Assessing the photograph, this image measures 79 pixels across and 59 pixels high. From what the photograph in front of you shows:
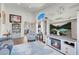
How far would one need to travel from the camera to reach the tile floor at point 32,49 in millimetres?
1940

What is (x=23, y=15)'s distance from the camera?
76.0 inches

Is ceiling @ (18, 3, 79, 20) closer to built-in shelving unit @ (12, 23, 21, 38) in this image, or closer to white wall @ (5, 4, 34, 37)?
white wall @ (5, 4, 34, 37)

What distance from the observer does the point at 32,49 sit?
1.95m

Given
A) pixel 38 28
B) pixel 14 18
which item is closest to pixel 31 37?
pixel 38 28

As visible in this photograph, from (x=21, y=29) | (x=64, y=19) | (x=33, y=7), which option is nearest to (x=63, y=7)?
(x=64, y=19)

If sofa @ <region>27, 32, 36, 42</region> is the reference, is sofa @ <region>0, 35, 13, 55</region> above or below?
below

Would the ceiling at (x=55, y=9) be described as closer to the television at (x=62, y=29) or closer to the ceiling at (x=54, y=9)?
the ceiling at (x=54, y=9)

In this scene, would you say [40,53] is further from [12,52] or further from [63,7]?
[63,7]

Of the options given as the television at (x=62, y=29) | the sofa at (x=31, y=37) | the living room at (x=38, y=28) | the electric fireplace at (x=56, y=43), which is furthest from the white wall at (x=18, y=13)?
the electric fireplace at (x=56, y=43)

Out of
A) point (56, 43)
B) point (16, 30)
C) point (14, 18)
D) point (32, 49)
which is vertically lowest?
point (32, 49)

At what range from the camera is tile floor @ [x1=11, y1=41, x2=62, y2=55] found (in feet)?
6.37

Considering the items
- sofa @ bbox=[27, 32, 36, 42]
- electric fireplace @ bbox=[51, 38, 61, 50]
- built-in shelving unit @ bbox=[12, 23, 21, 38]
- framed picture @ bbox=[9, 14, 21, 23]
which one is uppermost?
framed picture @ bbox=[9, 14, 21, 23]

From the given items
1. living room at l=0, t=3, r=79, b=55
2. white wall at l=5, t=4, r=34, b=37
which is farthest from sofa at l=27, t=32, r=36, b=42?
white wall at l=5, t=4, r=34, b=37

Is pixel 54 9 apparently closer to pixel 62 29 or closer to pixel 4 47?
pixel 62 29
